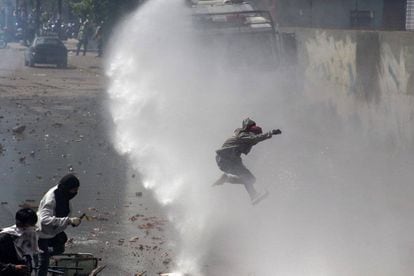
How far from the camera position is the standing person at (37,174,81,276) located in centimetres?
940

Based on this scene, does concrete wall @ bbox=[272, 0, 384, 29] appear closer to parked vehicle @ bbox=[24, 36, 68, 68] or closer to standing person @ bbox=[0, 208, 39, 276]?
parked vehicle @ bbox=[24, 36, 68, 68]

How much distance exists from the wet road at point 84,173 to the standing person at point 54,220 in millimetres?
1469

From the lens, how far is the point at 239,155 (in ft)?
46.0

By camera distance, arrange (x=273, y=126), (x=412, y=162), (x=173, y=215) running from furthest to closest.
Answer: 1. (x=273, y=126)
2. (x=412, y=162)
3. (x=173, y=215)

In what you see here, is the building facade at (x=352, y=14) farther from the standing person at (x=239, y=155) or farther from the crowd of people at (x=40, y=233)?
the crowd of people at (x=40, y=233)

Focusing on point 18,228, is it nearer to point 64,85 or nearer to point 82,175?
point 82,175

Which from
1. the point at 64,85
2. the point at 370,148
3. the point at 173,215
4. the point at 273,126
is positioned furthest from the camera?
the point at 64,85

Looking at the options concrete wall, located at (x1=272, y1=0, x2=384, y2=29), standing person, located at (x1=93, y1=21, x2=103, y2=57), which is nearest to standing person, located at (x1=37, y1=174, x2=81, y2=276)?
concrete wall, located at (x1=272, y1=0, x2=384, y2=29)

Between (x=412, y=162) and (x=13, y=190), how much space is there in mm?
7184

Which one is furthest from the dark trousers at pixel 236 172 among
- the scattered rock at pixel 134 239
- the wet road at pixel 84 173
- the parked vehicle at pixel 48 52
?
the parked vehicle at pixel 48 52

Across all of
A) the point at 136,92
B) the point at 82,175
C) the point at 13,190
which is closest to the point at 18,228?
the point at 13,190

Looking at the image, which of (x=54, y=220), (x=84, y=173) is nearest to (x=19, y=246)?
(x=54, y=220)

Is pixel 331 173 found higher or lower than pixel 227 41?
lower

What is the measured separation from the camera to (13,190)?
634 inches
